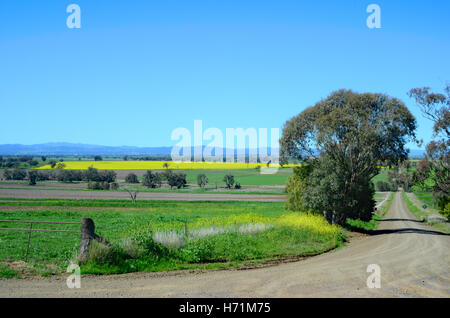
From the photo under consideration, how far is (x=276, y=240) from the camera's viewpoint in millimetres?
19750

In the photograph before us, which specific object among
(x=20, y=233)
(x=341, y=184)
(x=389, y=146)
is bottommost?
(x=20, y=233)

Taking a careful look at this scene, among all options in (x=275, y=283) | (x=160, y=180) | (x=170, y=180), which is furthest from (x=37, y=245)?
(x=160, y=180)

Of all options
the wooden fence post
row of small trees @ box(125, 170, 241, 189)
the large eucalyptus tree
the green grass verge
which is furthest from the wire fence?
row of small trees @ box(125, 170, 241, 189)

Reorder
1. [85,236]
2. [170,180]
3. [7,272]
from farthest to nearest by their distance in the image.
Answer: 1. [170,180]
2. [85,236]
3. [7,272]

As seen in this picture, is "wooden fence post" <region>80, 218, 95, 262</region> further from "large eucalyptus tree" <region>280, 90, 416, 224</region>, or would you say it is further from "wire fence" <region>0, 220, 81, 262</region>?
"large eucalyptus tree" <region>280, 90, 416, 224</region>

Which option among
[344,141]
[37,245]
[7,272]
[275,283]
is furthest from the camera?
[344,141]

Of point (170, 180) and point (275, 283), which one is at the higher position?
point (275, 283)

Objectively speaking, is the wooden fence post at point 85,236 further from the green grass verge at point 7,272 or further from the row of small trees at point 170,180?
the row of small trees at point 170,180

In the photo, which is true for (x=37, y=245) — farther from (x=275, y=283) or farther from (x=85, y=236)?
(x=275, y=283)

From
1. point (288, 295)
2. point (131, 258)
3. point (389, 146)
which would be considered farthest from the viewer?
point (389, 146)

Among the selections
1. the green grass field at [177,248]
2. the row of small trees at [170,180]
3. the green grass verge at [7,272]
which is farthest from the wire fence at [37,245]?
the row of small trees at [170,180]
